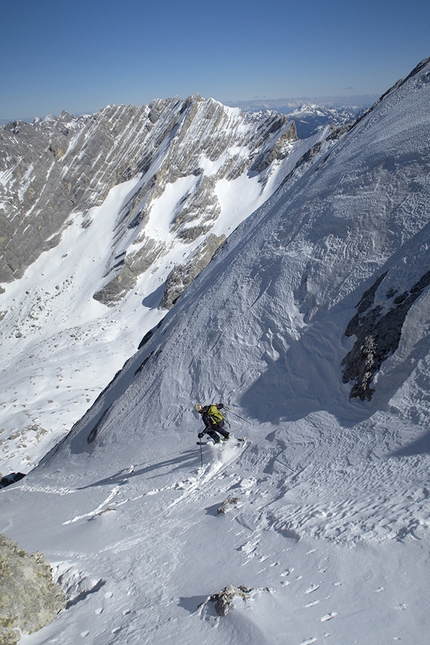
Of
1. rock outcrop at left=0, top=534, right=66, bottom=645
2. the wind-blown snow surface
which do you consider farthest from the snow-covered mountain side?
rock outcrop at left=0, top=534, right=66, bottom=645

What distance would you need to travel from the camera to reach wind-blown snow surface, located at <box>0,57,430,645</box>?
4902 mm

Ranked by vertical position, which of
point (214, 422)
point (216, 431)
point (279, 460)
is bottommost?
point (279, 460)

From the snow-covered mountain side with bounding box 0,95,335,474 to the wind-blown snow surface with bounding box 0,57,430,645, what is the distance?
23.6 metres

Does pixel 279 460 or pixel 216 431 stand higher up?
pixel 216 431

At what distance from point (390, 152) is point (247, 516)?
48.4 ft

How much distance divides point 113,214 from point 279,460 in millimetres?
67981

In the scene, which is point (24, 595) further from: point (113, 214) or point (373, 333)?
point (113, 214)

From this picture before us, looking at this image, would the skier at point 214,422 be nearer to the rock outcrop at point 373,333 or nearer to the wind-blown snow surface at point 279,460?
the wind-blown snow surface at point 279,460

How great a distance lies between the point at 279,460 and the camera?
9.15m

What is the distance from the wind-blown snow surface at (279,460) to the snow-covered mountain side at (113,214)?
2361 centimetres

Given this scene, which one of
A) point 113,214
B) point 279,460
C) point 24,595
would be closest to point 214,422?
point 279,460

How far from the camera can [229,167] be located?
6862cm

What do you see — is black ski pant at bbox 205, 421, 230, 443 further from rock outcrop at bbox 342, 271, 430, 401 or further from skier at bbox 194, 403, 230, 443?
rock outcrop at bbox 342, 271, 430, 401

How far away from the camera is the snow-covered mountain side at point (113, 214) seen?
169 ft
